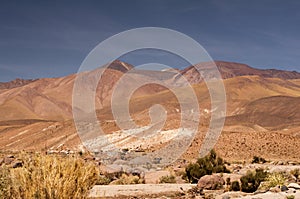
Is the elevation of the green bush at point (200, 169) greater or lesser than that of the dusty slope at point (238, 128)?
lesser

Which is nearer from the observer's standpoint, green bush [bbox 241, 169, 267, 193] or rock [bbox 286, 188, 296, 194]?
rock [bbox 286, 188, 296, 194]

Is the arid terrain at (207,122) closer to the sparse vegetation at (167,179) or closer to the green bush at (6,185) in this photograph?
the green bush at (6,185)

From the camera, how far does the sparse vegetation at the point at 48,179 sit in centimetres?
750

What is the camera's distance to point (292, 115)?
113 m

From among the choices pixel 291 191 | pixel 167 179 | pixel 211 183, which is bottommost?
pixel 291 191

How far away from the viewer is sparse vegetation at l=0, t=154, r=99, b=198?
7496mm

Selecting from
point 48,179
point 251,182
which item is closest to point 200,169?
point 251,182

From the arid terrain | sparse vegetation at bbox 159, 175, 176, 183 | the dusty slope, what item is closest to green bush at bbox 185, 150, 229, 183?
sparse vegetation at bbox 159, 175, 176, 183

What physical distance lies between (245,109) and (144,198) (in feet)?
383

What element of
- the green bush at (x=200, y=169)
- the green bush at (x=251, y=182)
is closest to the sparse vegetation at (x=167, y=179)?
the green bush at (x=200, y=169)

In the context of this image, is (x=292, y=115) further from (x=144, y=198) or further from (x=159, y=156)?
(x=144, y=198)

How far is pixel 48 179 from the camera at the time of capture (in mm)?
7527

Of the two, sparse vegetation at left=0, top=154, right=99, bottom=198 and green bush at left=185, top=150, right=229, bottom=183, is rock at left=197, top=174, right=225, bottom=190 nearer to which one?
green bush at left=185, top=150, right=229, bottom=183

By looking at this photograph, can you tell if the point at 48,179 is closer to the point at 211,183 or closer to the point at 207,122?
the point at 211,183
